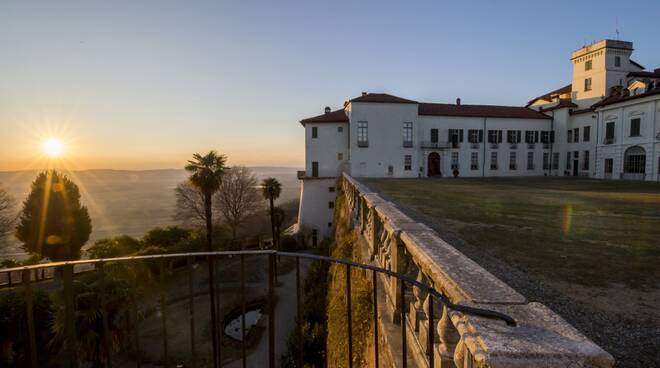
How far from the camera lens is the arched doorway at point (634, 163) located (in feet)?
95.8

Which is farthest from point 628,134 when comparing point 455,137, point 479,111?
point 455,137

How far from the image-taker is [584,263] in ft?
13.6

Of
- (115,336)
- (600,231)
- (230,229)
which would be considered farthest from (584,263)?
(230,229)

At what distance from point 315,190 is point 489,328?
112 feet

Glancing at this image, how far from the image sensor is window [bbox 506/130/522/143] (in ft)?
132

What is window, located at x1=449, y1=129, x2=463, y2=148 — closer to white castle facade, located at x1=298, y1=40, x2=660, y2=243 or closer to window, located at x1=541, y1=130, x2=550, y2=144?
white castle facade, located at x1=298, y1=40, x2=660, y2=243

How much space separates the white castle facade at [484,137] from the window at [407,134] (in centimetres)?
12

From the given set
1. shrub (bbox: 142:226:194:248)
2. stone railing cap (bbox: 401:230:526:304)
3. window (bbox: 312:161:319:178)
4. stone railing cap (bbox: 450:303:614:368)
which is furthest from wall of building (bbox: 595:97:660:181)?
shrub (bbox: 142:226:194:248)

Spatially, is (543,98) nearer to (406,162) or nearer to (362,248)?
(406,162)

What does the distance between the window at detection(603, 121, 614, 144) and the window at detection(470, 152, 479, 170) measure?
12203 mm

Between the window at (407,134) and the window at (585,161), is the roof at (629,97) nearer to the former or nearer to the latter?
the window at (585,161)

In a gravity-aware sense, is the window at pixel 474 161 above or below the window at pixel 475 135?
below

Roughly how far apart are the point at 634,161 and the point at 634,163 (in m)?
0.19

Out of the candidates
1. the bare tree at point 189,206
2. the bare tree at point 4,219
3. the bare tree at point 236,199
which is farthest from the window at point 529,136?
the bare tree at point 4,219
